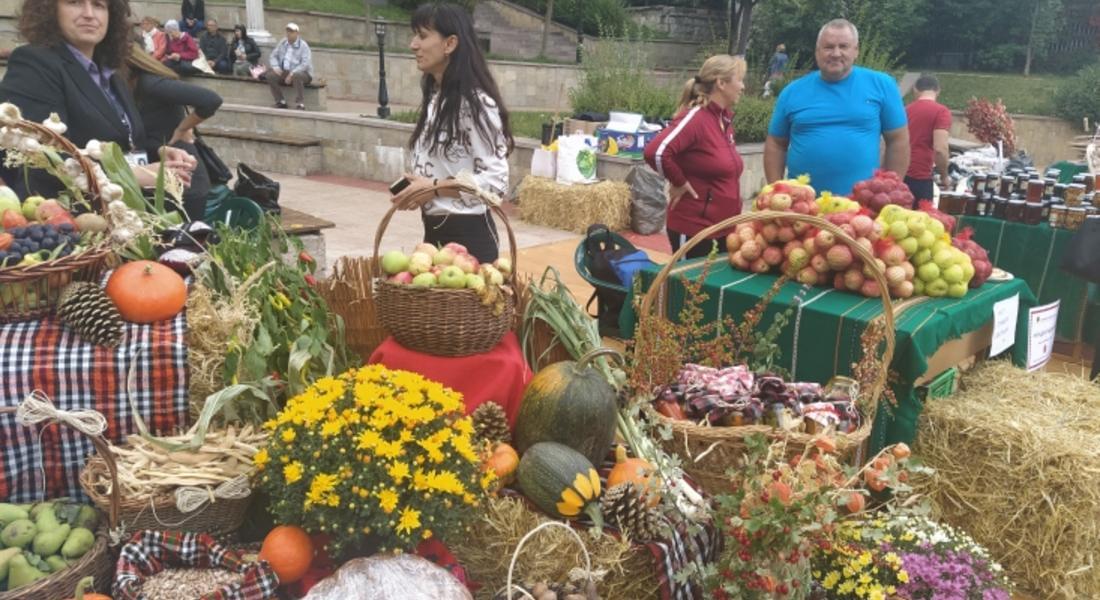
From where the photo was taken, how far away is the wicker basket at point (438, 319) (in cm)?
271

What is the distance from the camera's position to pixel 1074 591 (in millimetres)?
3146

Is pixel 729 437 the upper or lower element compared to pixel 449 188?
lower

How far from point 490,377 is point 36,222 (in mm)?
1521

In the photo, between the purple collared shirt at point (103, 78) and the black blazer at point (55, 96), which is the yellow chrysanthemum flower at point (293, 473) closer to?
the black blazer at point (55, 96)

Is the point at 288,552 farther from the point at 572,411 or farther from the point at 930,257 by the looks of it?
the point at 930,257

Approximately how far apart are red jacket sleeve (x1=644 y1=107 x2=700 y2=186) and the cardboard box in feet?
18.8

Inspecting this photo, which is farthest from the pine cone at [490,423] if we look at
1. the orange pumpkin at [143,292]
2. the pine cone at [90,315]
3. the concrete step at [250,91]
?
the concrete step at [250,91]

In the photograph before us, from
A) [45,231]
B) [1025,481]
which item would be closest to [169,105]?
[45,231]

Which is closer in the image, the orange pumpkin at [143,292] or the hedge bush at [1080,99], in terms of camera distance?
the orange pumpkin at [143,292]

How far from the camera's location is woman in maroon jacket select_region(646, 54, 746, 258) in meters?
4.89

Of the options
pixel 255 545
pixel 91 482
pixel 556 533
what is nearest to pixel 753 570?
pixel 556 533

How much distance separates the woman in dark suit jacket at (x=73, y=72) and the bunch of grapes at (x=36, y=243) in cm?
76

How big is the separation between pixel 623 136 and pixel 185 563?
927cm

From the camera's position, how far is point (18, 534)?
2.08 m
